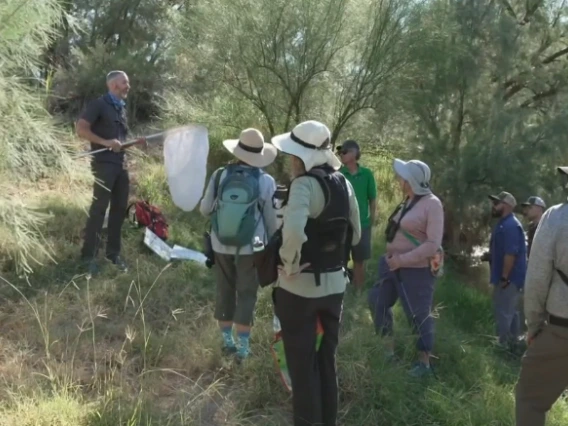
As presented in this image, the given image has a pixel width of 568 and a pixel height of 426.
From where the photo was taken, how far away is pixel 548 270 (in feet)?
11.6

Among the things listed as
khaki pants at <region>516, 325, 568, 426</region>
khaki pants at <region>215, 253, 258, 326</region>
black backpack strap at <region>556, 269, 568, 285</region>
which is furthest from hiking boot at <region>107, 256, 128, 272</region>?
black backpack strap at <region>556, 269, 568, 285</region>

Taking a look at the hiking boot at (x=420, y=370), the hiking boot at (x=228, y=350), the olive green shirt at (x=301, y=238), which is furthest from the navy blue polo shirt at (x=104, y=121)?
the hiking boot at (x=420, y=370)

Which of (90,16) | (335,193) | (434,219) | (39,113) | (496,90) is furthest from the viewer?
(90,16)

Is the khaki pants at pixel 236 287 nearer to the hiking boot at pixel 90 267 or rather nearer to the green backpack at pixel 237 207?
the green backpack at pixel 237 207

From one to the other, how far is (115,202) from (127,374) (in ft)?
7.65

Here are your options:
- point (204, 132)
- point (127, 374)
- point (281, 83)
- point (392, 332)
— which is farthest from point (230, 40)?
point (127, 374)

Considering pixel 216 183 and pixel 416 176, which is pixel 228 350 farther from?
pixel 416 176

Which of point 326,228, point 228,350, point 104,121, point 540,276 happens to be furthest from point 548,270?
point 104,121

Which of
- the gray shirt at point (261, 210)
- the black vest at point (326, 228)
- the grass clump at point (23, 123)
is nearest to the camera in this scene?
the black vest at point (326, 228)

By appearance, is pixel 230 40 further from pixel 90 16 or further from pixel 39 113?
pixel 39 113

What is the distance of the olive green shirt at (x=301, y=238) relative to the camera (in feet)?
11.7

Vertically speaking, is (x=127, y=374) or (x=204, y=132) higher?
(x=204, y=132)

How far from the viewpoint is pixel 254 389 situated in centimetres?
442

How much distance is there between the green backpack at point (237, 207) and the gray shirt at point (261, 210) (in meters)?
0.04
